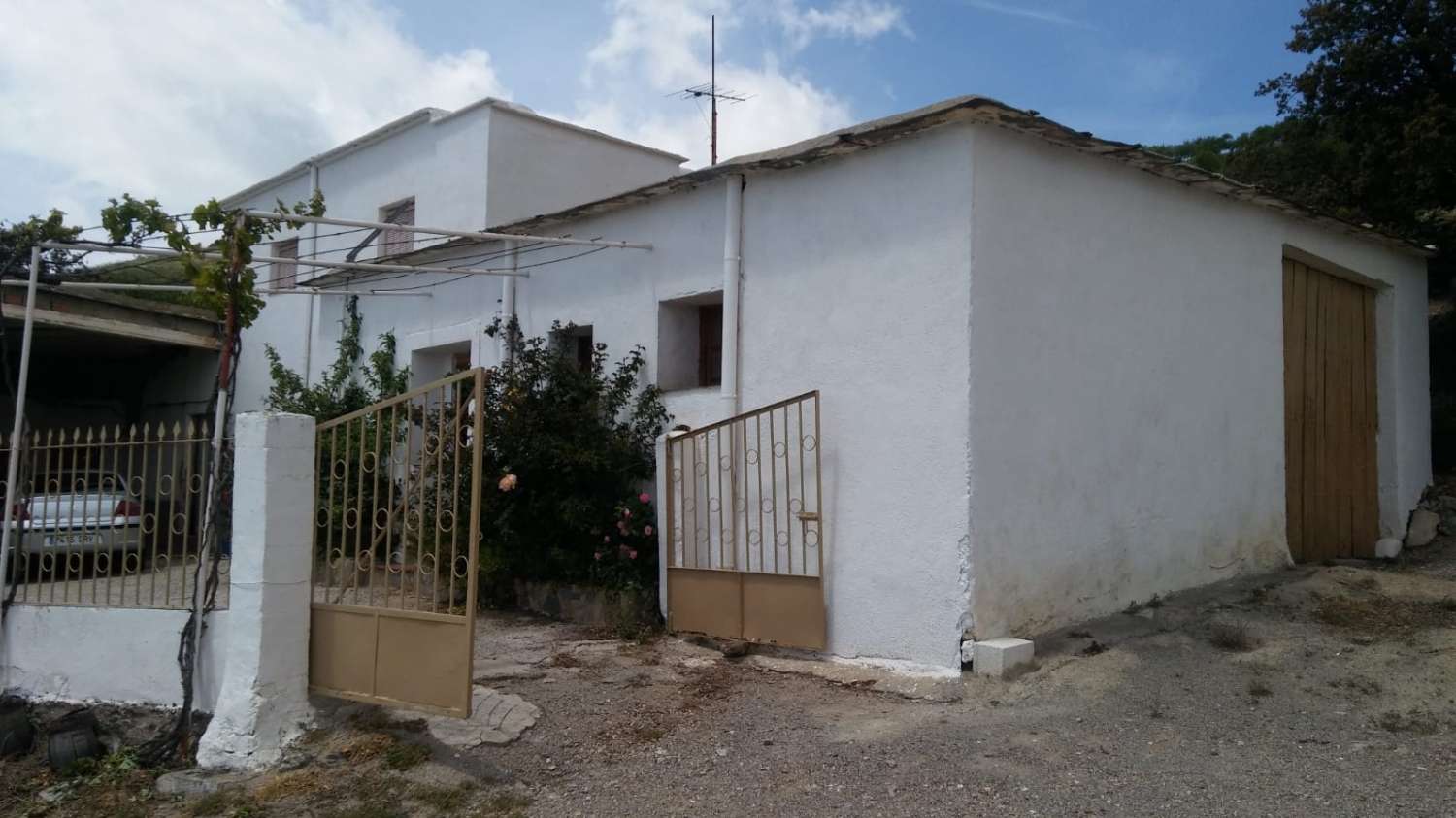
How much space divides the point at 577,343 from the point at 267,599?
4721mm

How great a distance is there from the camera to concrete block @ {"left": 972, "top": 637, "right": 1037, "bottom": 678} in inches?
244

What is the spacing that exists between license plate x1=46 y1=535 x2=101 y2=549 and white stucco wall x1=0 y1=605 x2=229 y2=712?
40 centimetres

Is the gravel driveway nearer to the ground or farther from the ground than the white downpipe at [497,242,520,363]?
nearer to the ground

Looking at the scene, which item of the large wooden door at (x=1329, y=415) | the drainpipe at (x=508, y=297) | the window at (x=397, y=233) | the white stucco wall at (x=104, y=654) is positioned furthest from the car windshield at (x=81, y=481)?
the large wooden door at (x=1329, y=415)

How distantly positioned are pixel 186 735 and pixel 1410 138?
11.9 metres

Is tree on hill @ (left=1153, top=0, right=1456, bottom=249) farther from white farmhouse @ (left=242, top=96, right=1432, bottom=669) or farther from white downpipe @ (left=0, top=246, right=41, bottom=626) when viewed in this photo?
white downpipe @ (left=0, top=246, right=41, bottom=626)

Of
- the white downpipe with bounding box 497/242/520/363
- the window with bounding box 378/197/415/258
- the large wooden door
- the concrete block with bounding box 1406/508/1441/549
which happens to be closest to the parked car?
the white downpipe with bounding box 497/242/520/363

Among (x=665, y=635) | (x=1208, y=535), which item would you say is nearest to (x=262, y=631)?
(x=665, y=635)

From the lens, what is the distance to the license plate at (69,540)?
22.4 ft

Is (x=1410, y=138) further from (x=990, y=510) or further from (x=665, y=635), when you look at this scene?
(x=665, y=635)

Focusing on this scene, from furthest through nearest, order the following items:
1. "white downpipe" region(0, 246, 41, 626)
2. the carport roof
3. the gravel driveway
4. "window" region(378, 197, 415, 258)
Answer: "window" region(378, 197, 415, 258) → the carport roof → "white downpipe" region(0, 246, 41, 626) → the gravel driveway

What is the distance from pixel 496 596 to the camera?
29.4ft

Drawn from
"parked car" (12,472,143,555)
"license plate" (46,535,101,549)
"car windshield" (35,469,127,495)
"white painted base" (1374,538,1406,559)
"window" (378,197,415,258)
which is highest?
"window" (378,197,415,258)

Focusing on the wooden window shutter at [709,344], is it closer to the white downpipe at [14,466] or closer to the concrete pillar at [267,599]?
the concrete pillar at [267,599]
